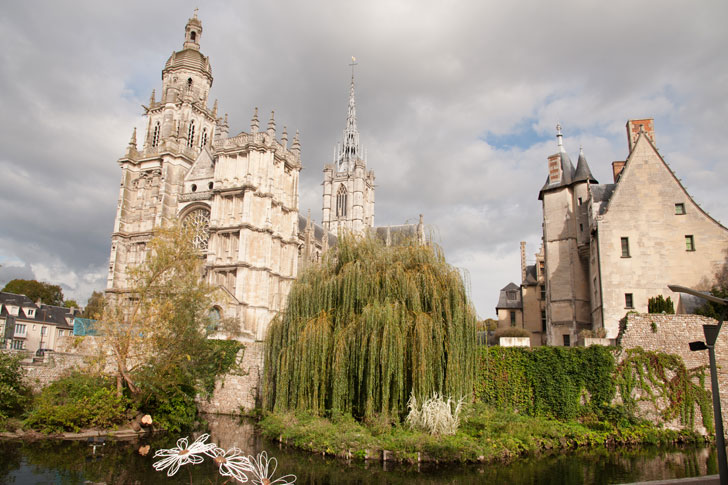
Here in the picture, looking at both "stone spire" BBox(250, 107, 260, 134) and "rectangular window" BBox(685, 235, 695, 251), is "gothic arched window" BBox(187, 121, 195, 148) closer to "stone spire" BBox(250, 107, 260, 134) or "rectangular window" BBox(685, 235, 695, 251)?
"stone spire" BBox(250, 107, 260, 134)

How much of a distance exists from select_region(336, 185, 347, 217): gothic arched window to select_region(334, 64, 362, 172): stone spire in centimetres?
314

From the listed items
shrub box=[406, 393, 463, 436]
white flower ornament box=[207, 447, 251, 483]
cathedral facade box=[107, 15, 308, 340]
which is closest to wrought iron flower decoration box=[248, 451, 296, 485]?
white flower ornament box=[207, 447, 251, 483]

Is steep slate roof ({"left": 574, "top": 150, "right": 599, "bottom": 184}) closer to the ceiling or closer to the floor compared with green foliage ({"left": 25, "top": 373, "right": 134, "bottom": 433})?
closer to the ceiling

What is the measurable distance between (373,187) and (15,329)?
43.8 m

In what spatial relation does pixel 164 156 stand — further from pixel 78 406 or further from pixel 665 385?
pixel 665 385

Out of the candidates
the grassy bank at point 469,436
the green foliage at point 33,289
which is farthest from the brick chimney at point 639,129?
the green foliage at point 33,289

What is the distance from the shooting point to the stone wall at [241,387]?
21.0 m

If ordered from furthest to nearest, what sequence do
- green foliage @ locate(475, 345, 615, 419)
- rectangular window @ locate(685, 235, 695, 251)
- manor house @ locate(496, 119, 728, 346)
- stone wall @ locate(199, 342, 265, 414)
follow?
stone wall @ locate(199, 342, 265, 414) → rectangular window @ locate(685, 235, 695, 251) → manor house @ locate(496, 119, 728, 346) → green foliage @ locate(475, 345, 615, 419)

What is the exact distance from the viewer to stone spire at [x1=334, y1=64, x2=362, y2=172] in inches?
2654

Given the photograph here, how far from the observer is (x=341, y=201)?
64.5 m

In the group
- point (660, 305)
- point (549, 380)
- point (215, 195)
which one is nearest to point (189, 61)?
point (215, 195)

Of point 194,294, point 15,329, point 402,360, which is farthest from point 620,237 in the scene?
point 15,329

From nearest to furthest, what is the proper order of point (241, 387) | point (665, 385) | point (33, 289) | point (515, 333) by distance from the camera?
point (665, 385), point (241, 387), point (515, 333), point (33, 289)

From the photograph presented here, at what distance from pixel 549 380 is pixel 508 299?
1943 cm
